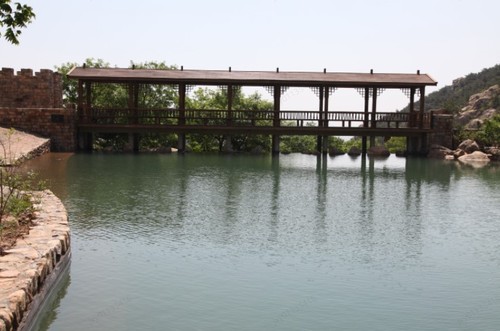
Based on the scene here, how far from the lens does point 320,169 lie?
27.4 metres

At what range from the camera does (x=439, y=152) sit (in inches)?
1329

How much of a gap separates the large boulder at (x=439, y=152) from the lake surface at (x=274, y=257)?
14.1m

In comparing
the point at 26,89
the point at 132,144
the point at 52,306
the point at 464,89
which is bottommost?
the point at 52,306

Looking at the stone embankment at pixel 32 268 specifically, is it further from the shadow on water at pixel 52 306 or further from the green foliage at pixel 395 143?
the green foliage at pixel 395 143

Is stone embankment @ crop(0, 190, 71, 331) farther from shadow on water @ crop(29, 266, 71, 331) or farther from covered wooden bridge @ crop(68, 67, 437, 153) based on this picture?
covered wooden bridge @ crop(68, 67, 437, 153)

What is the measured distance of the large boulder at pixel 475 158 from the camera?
106 feet

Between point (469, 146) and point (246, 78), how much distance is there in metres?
14.1

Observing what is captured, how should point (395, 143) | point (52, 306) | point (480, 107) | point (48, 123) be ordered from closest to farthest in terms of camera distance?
point (52, 306), point (48, 123), point (395, 143), point (480, 107)

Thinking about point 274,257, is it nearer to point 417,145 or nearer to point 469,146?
point 417,145

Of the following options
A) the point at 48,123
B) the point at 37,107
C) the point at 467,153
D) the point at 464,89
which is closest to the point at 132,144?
the point at 48,123

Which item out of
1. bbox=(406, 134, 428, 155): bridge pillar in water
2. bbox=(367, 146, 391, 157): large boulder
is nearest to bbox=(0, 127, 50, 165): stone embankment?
bbox=(367, 146, 391, 157): large boulder

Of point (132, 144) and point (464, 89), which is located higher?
point (464, 89)

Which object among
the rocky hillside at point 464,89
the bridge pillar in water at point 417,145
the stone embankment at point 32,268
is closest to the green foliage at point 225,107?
the bridge pillar in water at point 417,145

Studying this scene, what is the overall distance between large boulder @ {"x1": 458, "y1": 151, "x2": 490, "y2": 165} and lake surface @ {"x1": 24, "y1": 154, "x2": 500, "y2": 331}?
1323 centimetres
